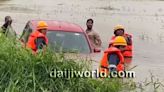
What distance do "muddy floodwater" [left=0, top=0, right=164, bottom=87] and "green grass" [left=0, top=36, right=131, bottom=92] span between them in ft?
Result: 15.2

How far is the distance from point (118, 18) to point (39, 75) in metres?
23.2

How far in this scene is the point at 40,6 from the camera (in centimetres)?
3569

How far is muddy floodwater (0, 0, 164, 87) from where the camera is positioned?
1773cm

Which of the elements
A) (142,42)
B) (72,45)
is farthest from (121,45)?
(142,42)

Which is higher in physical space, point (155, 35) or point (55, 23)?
point (55, 23)

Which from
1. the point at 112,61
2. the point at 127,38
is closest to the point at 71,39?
the point at 127,38

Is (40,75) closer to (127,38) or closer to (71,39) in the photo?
(127,38)

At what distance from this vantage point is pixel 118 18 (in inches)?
1219

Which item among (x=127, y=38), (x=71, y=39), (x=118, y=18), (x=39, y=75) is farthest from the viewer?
(x=118, y=18)

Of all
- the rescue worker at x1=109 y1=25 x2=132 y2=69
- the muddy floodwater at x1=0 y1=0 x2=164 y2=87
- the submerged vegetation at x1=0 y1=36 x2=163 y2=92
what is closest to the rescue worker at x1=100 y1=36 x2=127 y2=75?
the submerged vegetation at x1=0 y1=36 x2=163 y2=92

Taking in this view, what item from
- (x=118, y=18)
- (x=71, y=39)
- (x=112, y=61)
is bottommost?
(x=118, y=18)

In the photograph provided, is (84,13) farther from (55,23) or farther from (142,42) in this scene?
(55,23)

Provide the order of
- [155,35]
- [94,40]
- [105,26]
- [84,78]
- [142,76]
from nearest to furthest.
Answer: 1. [84,78]
2. [142,76]
3. [94,40]
4. [155,35]
5. [105,26]

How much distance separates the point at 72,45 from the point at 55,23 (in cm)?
141
